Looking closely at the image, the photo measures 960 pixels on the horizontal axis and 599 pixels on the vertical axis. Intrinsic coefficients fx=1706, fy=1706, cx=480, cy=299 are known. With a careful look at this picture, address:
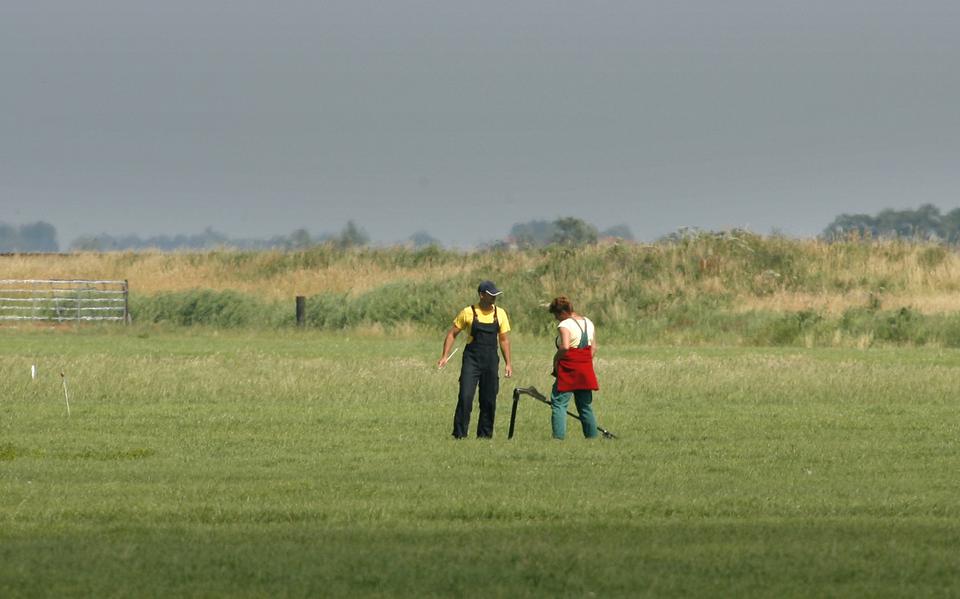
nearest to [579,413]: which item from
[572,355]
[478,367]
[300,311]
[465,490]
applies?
[572,355]

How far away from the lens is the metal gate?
59000 millimetres

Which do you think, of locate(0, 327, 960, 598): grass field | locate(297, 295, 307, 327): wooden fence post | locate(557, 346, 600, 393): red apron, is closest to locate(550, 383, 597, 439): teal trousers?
locate(557, 346, 600, 393): red apron

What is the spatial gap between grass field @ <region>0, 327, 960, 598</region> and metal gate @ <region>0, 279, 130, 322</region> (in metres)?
29.7

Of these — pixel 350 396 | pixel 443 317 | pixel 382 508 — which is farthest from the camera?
pixel 443 317

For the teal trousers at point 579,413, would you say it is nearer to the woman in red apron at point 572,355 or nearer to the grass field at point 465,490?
the woman in red apron at point 572,355

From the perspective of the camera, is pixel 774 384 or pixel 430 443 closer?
pixel 430 443

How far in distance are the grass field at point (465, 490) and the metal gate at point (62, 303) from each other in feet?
97.3

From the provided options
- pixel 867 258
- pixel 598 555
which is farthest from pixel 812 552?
pixel 867 258

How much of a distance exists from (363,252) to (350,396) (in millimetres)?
44287

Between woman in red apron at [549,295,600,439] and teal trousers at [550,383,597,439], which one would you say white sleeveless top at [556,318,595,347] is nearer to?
woman in red apron at [549,295,600,439]

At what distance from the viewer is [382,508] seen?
43.4ft

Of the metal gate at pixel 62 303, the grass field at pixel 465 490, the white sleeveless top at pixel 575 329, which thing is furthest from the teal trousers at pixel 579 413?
the metal gate at pixel 62 303

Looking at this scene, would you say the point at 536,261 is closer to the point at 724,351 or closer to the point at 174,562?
the point at 724,351

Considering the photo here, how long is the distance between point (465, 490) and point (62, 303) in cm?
4921
